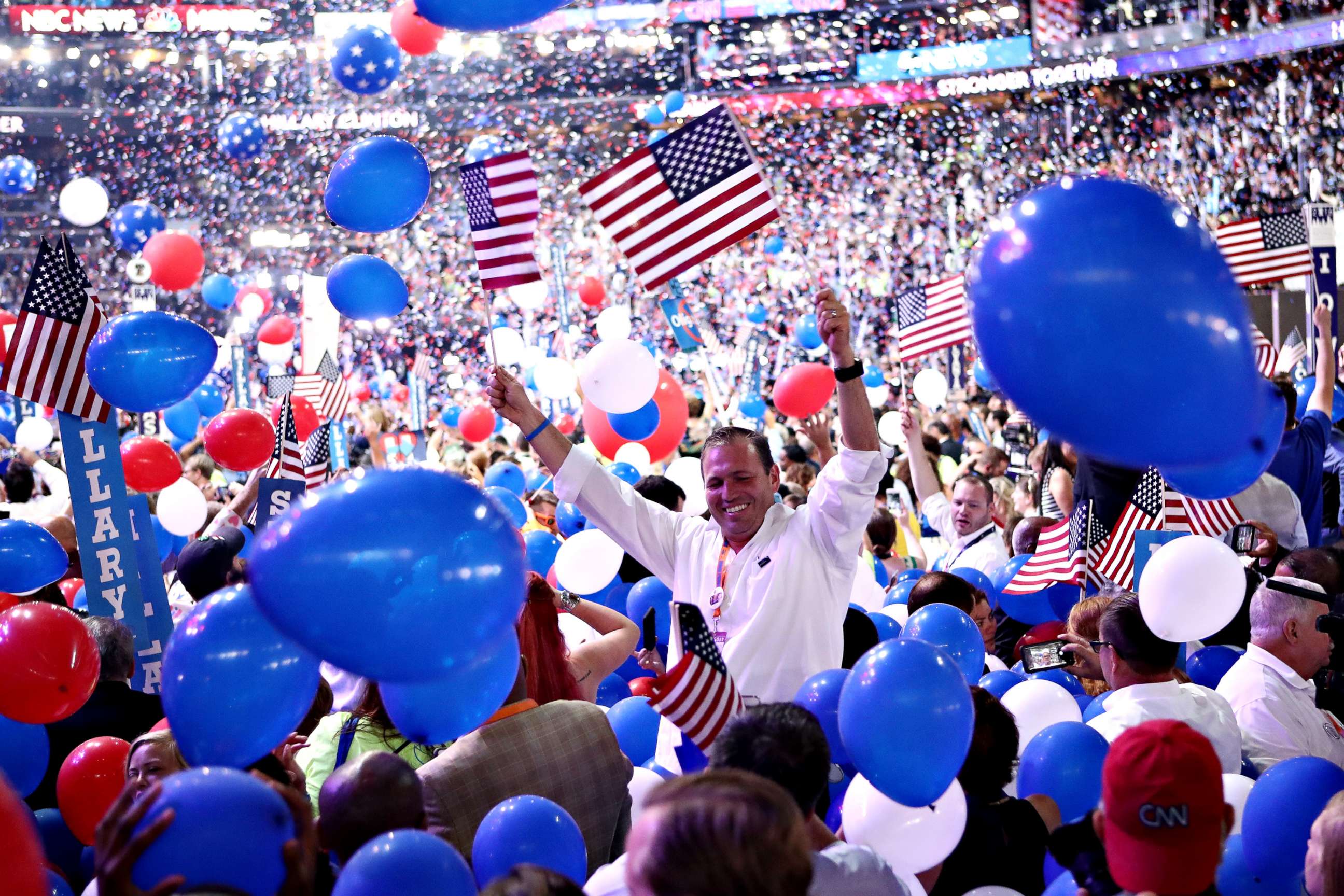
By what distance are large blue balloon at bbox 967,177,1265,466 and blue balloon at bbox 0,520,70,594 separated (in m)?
3.53

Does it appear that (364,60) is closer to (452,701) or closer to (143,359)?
(143,359)

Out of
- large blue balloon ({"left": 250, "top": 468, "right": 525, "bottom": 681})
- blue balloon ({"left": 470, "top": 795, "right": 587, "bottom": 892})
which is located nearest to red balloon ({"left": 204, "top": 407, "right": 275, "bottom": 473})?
blue balloon ({"left": 470, "top": 795, "right": 587, "bottom": 892})

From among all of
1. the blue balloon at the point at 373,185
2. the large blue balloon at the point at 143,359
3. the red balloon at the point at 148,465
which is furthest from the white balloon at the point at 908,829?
the red balloon at the point at 148,465

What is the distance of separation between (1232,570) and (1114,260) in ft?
6.78

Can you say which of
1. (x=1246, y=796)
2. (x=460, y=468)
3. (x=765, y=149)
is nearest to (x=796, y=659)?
(x=1246, y=796)

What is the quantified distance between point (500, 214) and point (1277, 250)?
19.8ft

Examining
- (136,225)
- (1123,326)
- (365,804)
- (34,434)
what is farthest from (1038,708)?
(136,225)

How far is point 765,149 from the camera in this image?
1212 inches

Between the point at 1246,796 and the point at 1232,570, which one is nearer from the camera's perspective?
the point at 1246,796

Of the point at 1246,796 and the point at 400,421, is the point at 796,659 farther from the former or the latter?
the point at 400,421

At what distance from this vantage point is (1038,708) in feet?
11.8

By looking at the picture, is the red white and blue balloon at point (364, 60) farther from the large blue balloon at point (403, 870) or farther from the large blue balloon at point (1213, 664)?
the large blue balloon at point (403, 870)

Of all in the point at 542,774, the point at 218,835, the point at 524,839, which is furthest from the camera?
the point at 542,774

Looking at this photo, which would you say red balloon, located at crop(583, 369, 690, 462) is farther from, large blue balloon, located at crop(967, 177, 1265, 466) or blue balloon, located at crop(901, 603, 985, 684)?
large blue balloon, located at crop(967, 177, 1265, 466)
